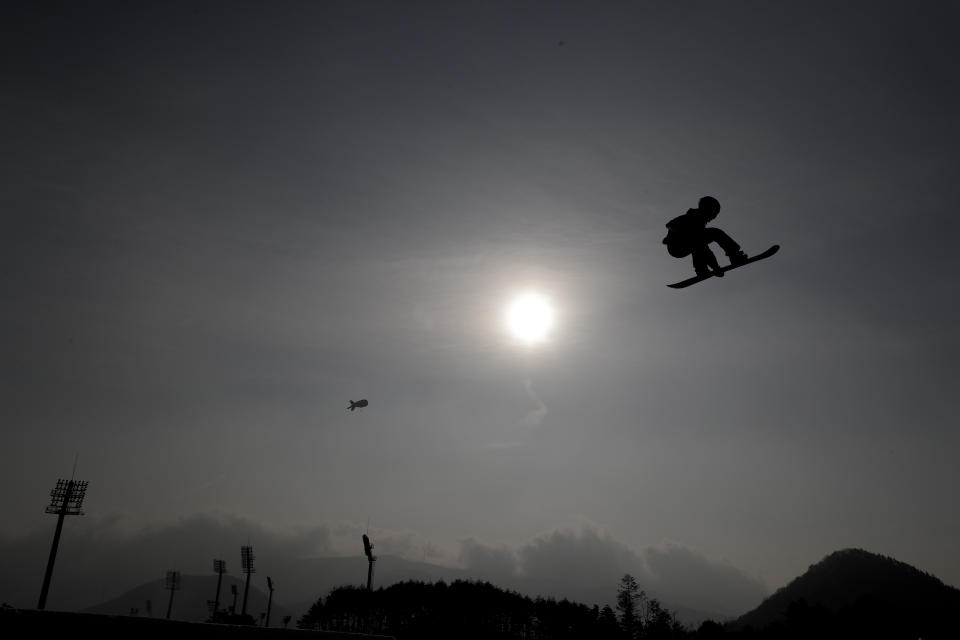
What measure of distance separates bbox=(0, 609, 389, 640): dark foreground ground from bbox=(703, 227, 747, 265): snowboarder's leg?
864cm

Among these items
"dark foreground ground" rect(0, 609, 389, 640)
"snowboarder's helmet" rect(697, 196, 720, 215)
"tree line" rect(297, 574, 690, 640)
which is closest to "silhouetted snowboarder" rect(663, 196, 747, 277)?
"snowboarder's helmet" rect(697, 196, 720, 215)

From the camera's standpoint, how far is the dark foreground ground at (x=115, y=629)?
5.84m

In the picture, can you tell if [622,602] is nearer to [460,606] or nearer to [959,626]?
[460,606]

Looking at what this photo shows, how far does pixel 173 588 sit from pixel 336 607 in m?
36.7

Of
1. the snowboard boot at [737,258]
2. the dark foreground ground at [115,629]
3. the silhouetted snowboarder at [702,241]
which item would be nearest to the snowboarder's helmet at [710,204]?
the silhouetted snowboarder at [702,241]

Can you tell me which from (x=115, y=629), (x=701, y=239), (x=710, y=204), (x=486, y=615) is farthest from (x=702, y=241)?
(x=486, y=615)

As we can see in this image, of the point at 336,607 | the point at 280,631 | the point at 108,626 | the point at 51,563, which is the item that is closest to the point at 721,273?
the point at 280,631

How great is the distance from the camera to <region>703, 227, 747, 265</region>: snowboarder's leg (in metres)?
10.1

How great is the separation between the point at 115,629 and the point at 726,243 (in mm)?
10504

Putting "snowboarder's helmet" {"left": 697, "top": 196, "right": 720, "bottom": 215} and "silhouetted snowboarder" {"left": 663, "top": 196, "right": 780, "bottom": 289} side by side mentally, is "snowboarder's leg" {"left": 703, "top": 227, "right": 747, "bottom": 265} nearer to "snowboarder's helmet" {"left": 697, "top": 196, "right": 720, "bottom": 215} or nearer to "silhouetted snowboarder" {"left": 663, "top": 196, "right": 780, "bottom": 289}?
"silhouetted snowboarder" {"left": 663, "top": 196, "right": 780, "bottom": 289}

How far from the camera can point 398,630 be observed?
11106cm

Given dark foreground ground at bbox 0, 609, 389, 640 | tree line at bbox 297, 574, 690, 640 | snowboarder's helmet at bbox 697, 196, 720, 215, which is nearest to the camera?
dark foreground ground at bbox 0, 609, 389, 640

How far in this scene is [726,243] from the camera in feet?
33.8

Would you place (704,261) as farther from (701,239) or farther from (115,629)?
(115,629)
